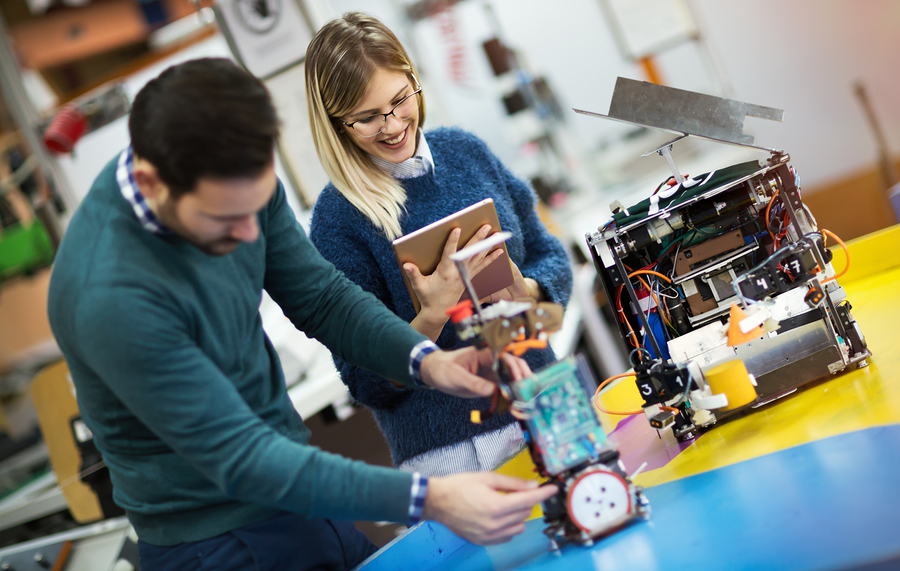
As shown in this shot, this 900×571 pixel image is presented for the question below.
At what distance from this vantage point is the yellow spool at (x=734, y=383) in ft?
3.52

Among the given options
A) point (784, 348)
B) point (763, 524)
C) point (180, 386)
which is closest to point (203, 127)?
point (180, 386)

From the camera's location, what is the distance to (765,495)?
863 millimetres

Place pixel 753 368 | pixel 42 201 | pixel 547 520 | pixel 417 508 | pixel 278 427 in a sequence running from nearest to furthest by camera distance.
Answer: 1. pixel 417 508
2. pixel 547 520
3. pixel 278 427
4. pixel 753 368
5. pixel 42 201

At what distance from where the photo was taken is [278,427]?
1.04 metres

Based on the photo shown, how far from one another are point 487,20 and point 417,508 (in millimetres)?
3964

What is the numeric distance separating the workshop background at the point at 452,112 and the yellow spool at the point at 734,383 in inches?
37.2

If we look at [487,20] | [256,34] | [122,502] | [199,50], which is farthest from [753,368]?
[487,20]

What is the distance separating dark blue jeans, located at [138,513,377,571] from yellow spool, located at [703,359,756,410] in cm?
66

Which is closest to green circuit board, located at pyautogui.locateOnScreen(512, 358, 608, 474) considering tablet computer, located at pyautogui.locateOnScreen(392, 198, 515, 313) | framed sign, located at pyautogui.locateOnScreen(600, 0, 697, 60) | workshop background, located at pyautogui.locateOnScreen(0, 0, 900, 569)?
tablet computer, located at pyautogui.locateOnScreen(392, 198, 515, 313)

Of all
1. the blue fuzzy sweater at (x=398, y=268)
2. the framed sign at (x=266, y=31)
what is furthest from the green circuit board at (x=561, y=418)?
the framed sign at (x=266, y=31)

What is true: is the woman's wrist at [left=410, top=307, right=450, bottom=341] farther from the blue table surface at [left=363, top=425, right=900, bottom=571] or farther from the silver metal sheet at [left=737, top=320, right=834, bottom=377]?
the silver metal sheet at [left=737, top=320, right=834, bottom=377]

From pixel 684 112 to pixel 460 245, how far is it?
470mm

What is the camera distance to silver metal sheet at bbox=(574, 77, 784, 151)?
1198mm

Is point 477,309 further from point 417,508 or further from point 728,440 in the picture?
point 728,440
